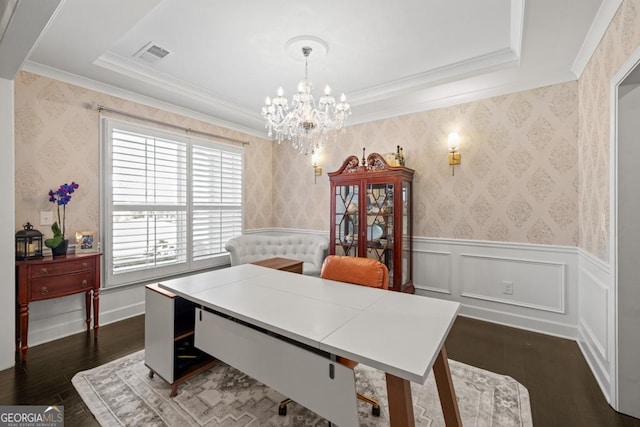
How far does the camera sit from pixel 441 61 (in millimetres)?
2854

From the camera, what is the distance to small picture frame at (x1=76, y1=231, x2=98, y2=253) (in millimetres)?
2873

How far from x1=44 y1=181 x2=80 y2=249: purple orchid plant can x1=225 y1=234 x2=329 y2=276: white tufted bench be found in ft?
5.55

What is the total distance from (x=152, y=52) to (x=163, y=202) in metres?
1.70

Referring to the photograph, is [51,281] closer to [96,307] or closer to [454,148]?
[96,307]

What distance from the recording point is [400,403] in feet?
3.59

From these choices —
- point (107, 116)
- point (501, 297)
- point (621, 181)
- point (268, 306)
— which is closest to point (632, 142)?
point (621, 181)

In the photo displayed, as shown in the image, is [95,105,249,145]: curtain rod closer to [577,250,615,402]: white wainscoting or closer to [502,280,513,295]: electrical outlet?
[502,280,513,295]: electrical outlet

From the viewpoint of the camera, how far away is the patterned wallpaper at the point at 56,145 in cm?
263

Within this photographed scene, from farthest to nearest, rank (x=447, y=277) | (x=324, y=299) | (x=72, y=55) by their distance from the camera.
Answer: (x=447, y=277) → (x=72, y=55) → (x=324, y=299)

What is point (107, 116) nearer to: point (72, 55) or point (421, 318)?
point (72, 55)

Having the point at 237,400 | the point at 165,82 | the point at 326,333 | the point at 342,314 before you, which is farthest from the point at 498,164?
the point at 165,82

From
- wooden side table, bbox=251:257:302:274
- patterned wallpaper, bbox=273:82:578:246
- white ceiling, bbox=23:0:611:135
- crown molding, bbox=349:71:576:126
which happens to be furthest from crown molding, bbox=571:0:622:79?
wooden side table, bbox=251:257:302:274

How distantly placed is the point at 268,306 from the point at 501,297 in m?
2.83

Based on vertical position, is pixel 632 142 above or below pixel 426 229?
above
